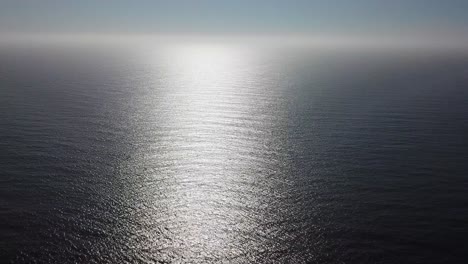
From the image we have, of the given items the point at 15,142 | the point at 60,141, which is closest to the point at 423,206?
the point at 60,141

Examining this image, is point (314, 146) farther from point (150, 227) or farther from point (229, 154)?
point (150, 227)

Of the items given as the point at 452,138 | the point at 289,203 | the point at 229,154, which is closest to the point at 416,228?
the point at 289,203

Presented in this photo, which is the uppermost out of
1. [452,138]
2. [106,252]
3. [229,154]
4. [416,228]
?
[452,138]

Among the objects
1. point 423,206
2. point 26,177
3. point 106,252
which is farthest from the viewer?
point 26,177

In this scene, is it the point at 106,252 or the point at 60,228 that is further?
the point at 60,228

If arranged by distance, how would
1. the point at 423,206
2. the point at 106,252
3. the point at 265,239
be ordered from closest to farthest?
the point at 106,252
the point at 265,239
the point at 423,206

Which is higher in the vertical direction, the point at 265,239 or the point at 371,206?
the point at 371,206
